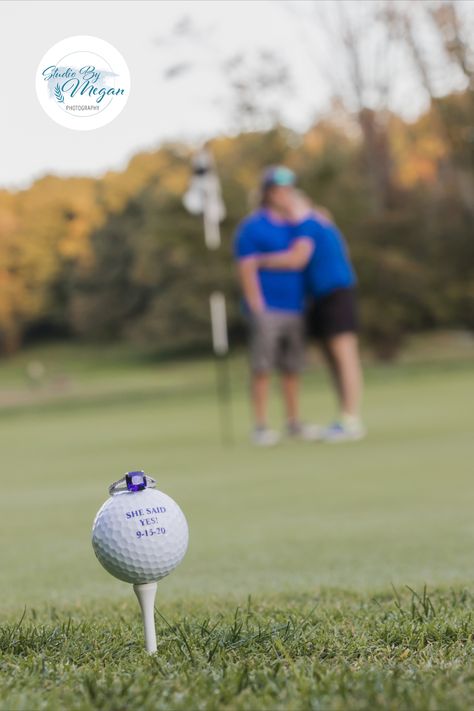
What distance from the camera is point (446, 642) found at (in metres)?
2.00

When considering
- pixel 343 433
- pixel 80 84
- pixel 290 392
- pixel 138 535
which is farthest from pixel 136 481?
pixel 290 392

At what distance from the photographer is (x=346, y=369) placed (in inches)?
312

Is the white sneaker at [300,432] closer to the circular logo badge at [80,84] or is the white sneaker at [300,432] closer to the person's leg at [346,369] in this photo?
the person's leg at [346,369]

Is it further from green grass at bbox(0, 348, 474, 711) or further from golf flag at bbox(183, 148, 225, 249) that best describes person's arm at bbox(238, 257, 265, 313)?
golf flag at bbox(183, 148, 225, 249)

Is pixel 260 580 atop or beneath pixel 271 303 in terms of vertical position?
beneath

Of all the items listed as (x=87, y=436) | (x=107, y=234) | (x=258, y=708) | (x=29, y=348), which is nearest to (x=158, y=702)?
(x=258, y=708)

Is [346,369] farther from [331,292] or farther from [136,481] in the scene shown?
[136,481]

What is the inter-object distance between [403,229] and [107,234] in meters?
11.3

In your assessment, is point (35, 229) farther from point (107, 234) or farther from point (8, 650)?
point (8, 650)

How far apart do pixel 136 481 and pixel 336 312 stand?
620 cm

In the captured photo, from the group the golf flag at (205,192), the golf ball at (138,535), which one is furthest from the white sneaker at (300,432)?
the golf ball at (138,535)

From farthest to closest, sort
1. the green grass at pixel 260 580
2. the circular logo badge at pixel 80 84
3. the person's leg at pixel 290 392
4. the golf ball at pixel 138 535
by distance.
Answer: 1. the person's leg at pixel 290 392
2. the circular logo badge at pixel 80 84
3. the golf ball at pixel 138 535
4. the green grass at pixel 260 580

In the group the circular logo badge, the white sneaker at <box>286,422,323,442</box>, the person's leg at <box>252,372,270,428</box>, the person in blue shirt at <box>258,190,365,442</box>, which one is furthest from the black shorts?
the circular logo badge

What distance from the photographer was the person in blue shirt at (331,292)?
26.0 feet
